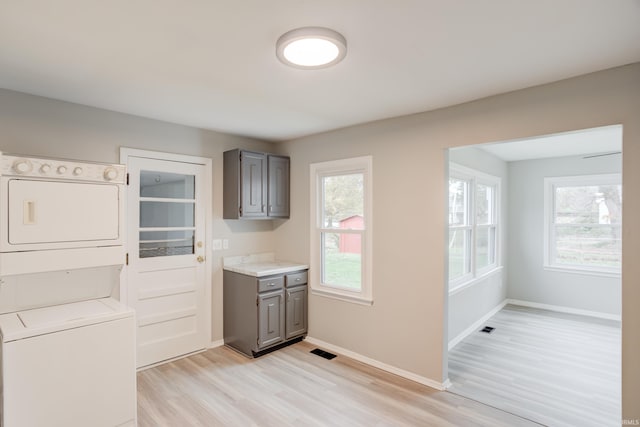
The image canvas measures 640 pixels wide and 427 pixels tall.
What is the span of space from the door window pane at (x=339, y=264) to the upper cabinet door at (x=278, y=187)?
632 millimetres

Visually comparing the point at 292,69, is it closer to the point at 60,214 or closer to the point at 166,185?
the point at 60,214

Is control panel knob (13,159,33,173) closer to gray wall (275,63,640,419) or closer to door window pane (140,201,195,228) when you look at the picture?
door window pane (140,201,195,228)

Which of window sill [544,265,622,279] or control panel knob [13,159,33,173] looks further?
window sill [544,265,622,279]

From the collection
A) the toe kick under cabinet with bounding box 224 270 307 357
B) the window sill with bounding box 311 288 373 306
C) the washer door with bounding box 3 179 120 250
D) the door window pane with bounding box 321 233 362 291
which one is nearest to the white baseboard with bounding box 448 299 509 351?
the window sill with bounding box 311 288 373 306

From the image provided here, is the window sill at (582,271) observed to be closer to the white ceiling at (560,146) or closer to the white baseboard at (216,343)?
the white ceiling at (560,146)

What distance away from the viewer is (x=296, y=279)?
3.89 metres

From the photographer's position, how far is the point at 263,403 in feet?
8.75

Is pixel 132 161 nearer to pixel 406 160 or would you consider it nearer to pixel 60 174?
pixel 60 174

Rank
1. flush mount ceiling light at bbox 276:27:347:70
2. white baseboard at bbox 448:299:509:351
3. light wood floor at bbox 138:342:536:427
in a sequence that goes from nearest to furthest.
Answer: flush mount ceiling light at bbox 276:27:347:70 → light wood floor at bbox 138:342:536:427 → white baseboard at bbox 448:299:509:351

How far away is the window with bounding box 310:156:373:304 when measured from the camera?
11.5ft

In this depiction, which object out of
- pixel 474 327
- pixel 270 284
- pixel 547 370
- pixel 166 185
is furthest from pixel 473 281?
pixel 166 185

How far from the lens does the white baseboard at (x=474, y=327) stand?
12.7 feet

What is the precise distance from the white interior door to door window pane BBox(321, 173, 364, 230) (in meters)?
1.37

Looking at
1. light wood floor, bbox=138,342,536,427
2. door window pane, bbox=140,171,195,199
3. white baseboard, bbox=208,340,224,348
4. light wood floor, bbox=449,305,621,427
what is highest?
door window pane, bbox=140,171,195,199
